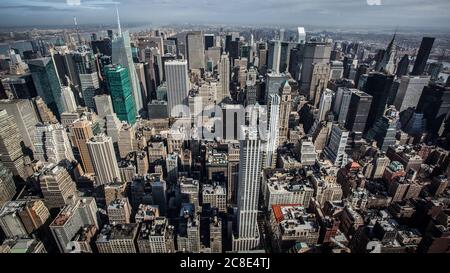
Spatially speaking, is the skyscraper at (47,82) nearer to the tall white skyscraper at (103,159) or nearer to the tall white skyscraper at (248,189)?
the tall white skyscraper at (103,159)

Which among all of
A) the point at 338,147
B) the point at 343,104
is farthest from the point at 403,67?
the point at 338,147

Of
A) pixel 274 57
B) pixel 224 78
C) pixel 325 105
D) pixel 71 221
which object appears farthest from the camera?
pixel 274 57

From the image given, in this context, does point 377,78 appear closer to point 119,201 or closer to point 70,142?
point 119,201

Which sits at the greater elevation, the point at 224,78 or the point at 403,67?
the point at 403,67

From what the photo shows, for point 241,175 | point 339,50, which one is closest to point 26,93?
point 241,175

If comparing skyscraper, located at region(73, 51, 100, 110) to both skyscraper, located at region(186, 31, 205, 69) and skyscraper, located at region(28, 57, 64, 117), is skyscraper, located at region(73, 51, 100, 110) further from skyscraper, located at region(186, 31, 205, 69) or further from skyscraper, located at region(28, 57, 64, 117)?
skyscraper, located at region(186, 31, 205, 69)

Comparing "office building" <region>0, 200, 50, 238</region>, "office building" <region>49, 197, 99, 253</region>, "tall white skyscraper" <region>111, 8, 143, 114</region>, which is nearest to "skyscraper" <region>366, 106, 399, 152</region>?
"office building" <region>49, 197, 99, 253</region>

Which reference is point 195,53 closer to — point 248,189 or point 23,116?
point 23,116
